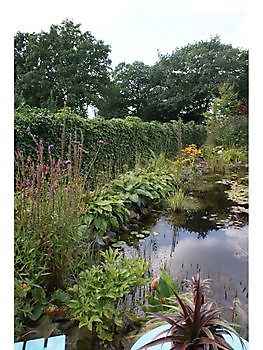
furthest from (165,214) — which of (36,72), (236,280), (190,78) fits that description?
(36,72)

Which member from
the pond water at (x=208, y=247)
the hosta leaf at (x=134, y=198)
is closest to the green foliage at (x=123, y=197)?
the hosta leaf at (x=134, y=198)

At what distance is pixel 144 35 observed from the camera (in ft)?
5.26

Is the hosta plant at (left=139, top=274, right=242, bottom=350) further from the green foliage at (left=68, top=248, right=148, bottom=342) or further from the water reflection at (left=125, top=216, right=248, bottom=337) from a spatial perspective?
the water reflection at (left=125, top=216, right=248, bottom=337)

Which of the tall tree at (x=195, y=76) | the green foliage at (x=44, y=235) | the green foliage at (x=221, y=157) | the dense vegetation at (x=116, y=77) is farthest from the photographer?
the green foliage at (x=221, y=157)

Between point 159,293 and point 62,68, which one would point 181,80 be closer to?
point 62,68

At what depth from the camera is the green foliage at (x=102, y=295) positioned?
1.38m

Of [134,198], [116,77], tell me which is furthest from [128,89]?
[134,198]

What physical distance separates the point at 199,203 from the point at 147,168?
17.8 inches

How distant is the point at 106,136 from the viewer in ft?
7.67

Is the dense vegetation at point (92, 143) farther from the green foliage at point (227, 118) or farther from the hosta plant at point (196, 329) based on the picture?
the hosta plant at point (196, 329)

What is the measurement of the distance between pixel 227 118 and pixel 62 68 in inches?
39.9

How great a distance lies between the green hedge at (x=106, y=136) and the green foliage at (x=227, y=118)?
84 mm

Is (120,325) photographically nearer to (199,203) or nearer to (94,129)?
(94,129)

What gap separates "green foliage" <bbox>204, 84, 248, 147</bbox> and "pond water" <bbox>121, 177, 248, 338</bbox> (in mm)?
440
